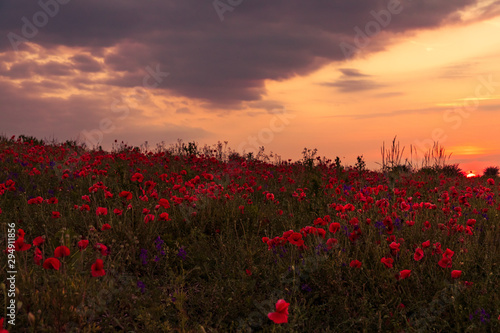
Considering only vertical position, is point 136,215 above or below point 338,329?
above

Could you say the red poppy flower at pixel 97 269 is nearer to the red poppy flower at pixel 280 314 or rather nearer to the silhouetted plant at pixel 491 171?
the red poppy flower at pixel 280 314

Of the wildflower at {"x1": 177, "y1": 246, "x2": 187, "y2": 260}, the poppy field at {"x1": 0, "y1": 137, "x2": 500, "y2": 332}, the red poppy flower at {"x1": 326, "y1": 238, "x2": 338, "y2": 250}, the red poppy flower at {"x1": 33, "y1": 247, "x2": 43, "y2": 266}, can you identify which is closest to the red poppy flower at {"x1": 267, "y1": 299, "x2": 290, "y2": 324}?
the poppy field at {"x1": 0, "y1": 137, "x2": 500, "y2": 332}

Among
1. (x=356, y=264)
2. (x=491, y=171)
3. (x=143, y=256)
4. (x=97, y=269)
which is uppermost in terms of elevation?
(x=491, y=171)

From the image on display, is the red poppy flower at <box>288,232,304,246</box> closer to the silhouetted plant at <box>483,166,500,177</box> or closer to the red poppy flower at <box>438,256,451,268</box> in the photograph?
the red poppy flower at <box>438,256,451,268</box>

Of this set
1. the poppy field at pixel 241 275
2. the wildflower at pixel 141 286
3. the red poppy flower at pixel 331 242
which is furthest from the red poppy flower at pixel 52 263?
the red poppy flower at pixel 331 242

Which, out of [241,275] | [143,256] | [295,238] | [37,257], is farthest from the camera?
[143,256]

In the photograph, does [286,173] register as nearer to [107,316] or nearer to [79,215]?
[79,215]

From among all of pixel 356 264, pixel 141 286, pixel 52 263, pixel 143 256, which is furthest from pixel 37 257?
pixel 356 264

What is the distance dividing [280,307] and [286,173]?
7.83 m

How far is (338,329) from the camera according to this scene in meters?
3.30

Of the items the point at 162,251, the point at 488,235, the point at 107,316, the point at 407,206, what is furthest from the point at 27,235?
the point at 488,235

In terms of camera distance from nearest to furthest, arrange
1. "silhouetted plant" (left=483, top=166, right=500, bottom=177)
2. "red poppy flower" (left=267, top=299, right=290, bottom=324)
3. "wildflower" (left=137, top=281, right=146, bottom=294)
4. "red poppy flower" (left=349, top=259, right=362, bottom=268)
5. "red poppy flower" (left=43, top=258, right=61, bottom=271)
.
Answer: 1. "red poppy flower" (left=267, top=299, right=290, bottom=324)
2. "red poppy flower" (left=43, top=258, right=61, bottom=271)
3. "red poppy flower" (left=349, top=259, right=362, bottom=268)
4. "wildflower" (left=137, top=281, right=146, bottom=294)
5. "silhouetted plant" (left=483, top=166, right=500, bottom=177)

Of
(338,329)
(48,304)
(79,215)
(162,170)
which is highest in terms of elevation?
(162,170)

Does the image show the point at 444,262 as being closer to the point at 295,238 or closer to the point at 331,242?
the point at 331,242
